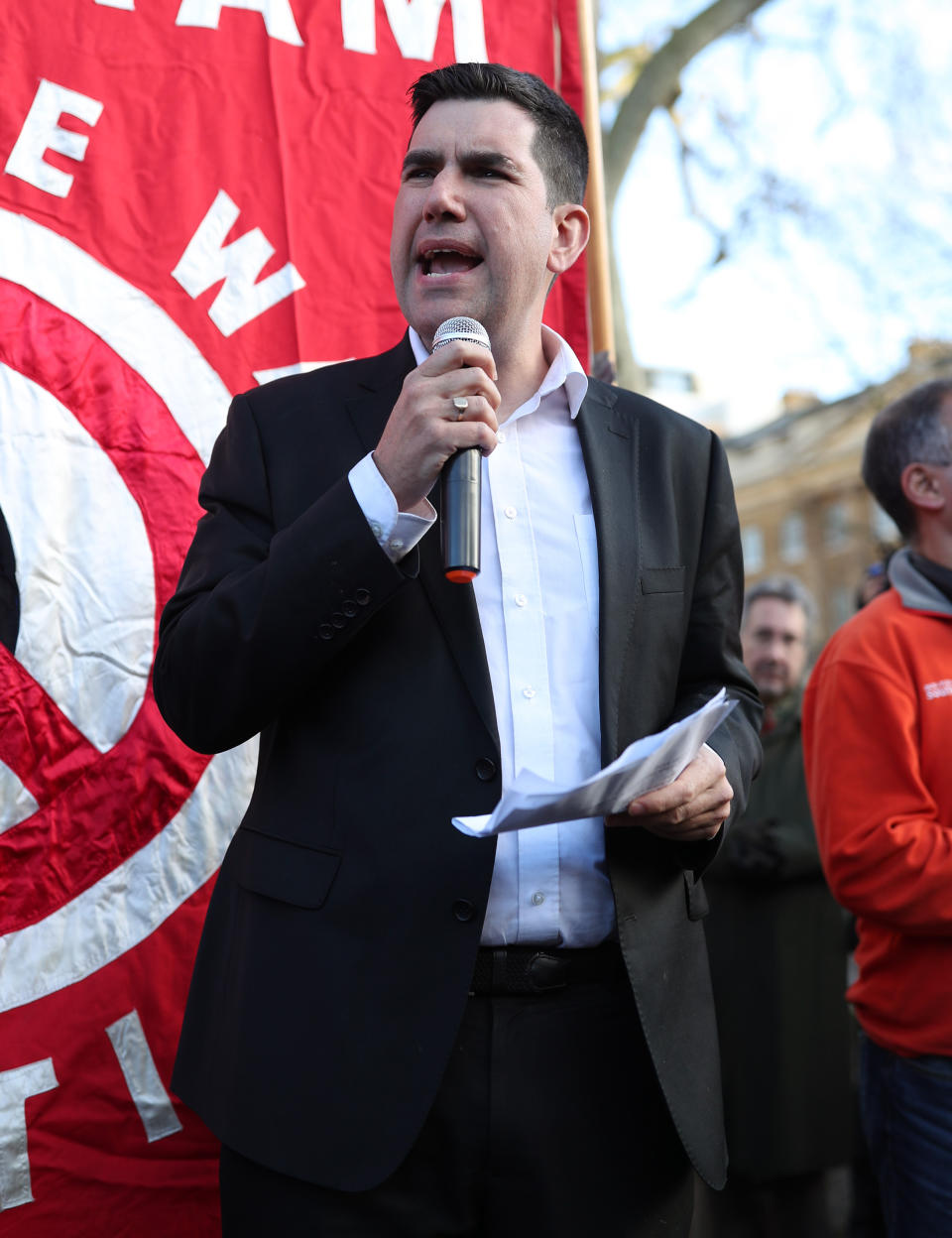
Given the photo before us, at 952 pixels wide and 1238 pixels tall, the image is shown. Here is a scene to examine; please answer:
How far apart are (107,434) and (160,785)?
685mm

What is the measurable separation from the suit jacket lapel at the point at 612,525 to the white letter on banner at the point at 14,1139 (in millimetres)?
1248

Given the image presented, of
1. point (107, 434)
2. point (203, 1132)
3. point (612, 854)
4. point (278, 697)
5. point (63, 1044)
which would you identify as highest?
point (107, 434)

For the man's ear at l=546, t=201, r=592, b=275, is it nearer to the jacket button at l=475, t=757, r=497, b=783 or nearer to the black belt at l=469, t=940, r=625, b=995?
the jacket button at l=475, t=757, r=497, b=783

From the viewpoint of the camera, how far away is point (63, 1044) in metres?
2.26

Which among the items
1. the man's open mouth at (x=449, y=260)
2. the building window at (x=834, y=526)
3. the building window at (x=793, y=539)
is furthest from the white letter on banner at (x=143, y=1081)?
the building window at (x=793, y=539)

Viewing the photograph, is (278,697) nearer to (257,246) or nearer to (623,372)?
(257,246)

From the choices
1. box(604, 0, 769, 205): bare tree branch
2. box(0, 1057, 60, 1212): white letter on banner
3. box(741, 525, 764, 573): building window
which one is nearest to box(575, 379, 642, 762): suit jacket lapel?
box(0, 1057, 60, 1212): white letter on banner

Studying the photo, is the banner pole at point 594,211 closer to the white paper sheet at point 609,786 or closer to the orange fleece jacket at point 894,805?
the orange fleece jacket at point 894,805

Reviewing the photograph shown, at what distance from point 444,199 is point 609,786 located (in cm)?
98

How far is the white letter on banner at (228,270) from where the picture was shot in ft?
8.30

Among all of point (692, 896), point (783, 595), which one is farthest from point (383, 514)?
point (783, 595)

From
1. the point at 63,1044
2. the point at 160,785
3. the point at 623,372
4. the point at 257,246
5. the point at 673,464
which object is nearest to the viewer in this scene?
the point at 673,464

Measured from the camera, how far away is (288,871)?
5.52 ft

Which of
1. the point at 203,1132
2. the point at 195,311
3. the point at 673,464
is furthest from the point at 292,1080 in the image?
the point at 195,311
